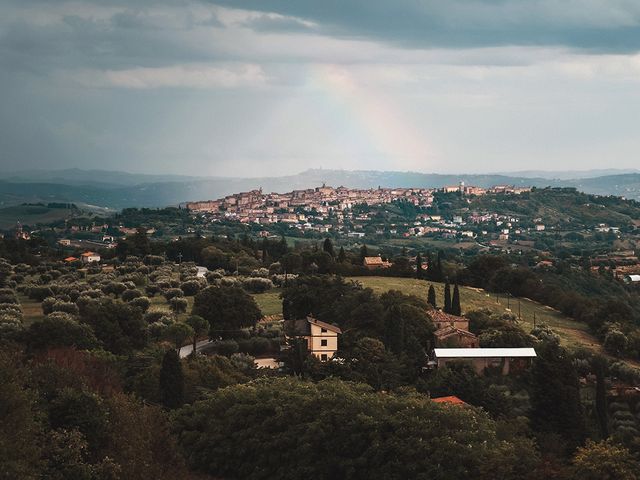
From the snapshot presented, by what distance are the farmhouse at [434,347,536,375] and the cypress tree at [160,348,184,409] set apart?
42.8 ft

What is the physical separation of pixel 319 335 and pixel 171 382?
12.7m

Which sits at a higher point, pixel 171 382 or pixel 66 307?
pixel 171 382

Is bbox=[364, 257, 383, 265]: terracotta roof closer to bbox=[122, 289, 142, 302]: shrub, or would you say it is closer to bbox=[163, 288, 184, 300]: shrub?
bbox=[163, 288, 184, 300]: shrub

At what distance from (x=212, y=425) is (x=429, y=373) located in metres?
13.3

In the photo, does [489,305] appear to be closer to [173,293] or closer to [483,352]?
[483,352]

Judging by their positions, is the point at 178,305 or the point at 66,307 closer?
the point at 66,307

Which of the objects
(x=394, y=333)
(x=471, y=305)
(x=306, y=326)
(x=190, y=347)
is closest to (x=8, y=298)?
(x=190, y=347)

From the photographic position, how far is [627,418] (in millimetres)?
29859

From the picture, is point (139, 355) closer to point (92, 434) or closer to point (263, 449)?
point (263, 449)

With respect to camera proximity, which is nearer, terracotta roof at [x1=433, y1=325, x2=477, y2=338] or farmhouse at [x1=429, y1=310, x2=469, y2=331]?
terracotta roof at [x1=433, y1=325, x2=477, y2=338]

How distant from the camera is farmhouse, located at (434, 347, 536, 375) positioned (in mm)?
34875

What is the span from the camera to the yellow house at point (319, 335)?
3601 centimetres

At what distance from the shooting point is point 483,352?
118ft

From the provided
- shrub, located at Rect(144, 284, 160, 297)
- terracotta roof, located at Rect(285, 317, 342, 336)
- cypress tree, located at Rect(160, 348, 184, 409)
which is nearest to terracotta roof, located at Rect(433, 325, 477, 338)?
terracotta roof, located at Rect(285, 317, 342, 336)
